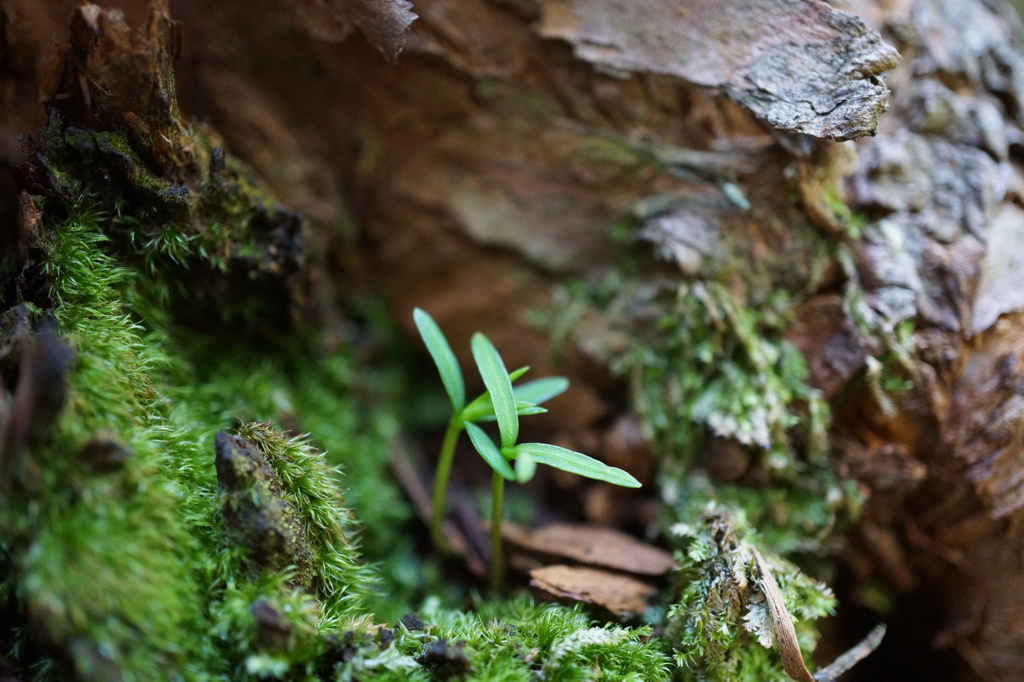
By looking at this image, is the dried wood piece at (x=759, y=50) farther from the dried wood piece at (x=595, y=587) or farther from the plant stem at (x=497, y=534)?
Result: the dried wood piece at (x=595, y=587)

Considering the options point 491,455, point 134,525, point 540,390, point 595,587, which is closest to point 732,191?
point 540,390

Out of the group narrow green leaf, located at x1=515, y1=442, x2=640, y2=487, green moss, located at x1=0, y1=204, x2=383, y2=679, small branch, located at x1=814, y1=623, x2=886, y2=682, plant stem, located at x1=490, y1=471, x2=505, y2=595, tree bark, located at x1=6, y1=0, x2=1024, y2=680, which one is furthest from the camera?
tree bark, located at x1=6, y1=0, x2=1024, y2=680

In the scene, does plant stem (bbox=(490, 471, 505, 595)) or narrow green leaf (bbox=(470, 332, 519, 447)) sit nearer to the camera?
narrow green leaf (bbox=(470, 332, 519, 447))

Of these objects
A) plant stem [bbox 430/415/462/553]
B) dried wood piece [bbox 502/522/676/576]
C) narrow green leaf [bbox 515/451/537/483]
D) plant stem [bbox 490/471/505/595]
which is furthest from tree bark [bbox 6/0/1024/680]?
narrow green leaf [bbox 515/451/537/483]

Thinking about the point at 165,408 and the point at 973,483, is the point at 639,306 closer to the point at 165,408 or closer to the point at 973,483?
the point at 973,483

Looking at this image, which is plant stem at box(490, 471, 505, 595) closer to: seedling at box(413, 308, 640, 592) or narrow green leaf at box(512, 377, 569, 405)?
seedling at box(413, 308, 640, 592)

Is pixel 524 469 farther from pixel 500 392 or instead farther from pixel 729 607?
pixel 729 607

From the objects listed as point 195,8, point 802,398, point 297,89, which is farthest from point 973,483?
point 195,8

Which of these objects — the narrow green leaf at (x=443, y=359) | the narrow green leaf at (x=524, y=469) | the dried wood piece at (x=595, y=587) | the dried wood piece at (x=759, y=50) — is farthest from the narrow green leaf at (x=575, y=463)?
the dried wood piece at (x=759, y=50)
